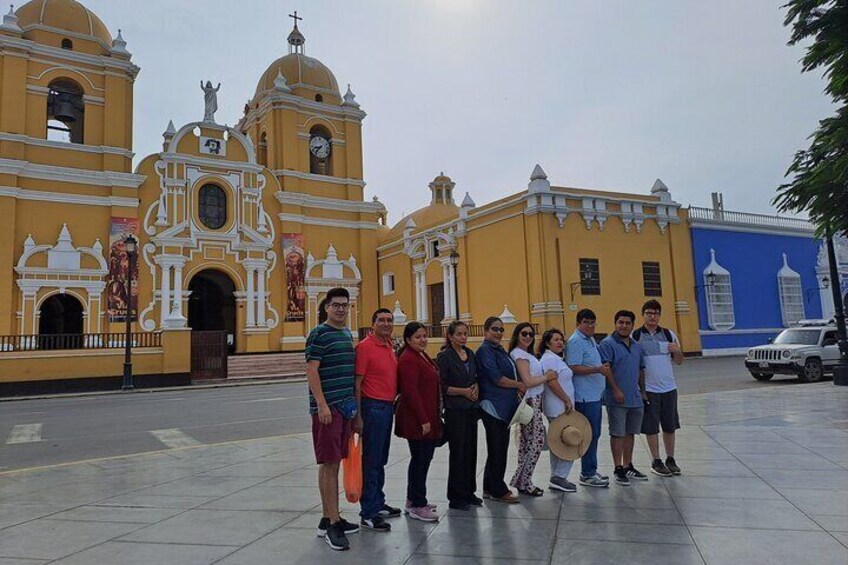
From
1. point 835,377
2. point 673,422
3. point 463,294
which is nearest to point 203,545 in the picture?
point 673,422

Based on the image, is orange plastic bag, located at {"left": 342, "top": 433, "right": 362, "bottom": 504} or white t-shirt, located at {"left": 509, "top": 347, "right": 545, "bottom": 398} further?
white t-shirt, located at {"left": 509, "top": 347, "right": 545, "bottom": 398}

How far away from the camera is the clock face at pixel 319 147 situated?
32.3 metres

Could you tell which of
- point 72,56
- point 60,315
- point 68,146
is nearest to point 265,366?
point 60,315

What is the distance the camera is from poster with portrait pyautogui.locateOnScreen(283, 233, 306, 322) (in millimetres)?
29469

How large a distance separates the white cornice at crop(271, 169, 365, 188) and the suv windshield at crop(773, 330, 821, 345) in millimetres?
21551

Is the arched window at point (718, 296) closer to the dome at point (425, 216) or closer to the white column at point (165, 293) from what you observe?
the dome at point (425, 216)

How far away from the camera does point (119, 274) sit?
25.4 m

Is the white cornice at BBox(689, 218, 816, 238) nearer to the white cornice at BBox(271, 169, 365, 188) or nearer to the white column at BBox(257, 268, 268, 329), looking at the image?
the white cornice at BBox(271, 169, 365, 188)

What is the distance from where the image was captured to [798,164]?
995 centimetres

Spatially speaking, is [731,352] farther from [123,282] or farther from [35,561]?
[35,561]

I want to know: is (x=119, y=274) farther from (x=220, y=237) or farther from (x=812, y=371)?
(x=812, y=371)

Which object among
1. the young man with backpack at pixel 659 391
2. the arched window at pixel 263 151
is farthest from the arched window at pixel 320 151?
the young man with backpack at pixel 659 391

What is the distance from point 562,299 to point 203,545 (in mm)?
21038

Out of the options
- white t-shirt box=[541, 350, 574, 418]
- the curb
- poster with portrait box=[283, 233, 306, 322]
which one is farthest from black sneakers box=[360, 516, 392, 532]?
poster with portrait box=[283, 233, 306, 322]
